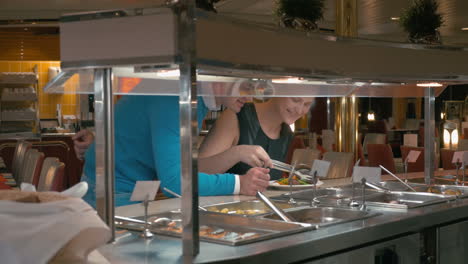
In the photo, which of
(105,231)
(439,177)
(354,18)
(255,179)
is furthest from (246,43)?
(354,18)

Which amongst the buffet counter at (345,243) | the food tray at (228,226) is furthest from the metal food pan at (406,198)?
the food tray at (228,226)

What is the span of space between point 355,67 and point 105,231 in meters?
1.25

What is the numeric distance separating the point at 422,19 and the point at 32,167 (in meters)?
3.39

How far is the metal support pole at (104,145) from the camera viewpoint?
1.76 m

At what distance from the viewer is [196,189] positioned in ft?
5.33

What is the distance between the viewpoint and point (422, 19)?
9.32 feet

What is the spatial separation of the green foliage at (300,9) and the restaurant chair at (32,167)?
2.82 metres

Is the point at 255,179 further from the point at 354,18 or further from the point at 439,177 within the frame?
the point at 354,18

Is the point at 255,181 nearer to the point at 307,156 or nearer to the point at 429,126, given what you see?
the point at 429,126

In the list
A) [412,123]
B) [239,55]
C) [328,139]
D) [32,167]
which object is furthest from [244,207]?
[412,123]

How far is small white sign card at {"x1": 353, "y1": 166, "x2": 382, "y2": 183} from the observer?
2.42 m

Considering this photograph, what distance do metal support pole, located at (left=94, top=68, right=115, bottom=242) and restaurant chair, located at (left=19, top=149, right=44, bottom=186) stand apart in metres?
2.99

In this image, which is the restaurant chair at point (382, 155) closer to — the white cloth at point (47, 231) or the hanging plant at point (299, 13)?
the hanging plant at point (299, 13)

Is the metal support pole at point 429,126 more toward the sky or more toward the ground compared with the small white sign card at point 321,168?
more toward the sky
